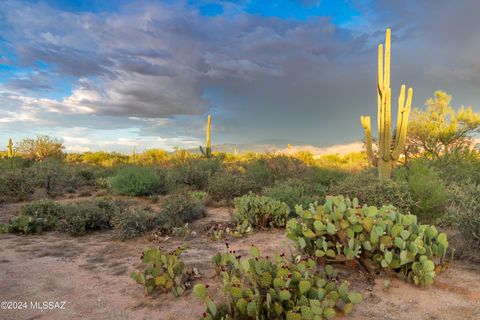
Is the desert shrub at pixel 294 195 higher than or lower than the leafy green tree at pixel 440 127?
lower

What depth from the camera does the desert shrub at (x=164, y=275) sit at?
3824 millimetres

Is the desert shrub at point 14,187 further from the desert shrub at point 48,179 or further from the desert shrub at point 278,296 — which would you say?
the desert shrub at point 278,296

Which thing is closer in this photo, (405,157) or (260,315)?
(260,315)

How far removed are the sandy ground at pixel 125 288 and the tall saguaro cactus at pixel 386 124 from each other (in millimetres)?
7446

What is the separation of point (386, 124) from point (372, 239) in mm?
9176

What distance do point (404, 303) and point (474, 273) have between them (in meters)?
1.43

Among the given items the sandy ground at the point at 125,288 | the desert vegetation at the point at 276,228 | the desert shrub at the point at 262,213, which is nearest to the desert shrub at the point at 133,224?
the desert vegetation at the point at 276,228

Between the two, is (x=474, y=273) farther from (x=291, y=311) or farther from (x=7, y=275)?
(x=7, y=275)

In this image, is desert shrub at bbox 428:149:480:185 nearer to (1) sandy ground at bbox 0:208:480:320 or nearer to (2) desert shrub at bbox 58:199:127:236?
(1) sandy ground at bbox 0:208:480:320

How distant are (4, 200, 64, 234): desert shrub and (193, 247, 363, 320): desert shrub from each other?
5114 millimetres

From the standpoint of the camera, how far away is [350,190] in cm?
790

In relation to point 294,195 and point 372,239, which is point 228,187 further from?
point 372,239

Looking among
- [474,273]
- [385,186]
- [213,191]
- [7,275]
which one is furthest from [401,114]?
[7,275]

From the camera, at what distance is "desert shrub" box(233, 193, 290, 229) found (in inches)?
272
